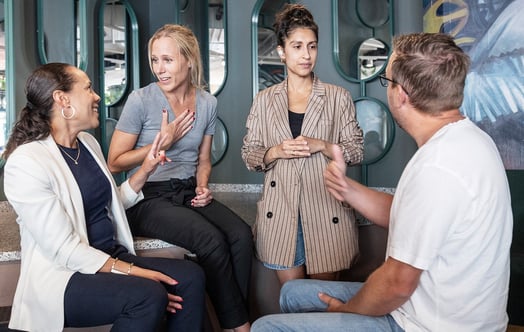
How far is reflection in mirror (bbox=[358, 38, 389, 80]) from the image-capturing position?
10.6 feet

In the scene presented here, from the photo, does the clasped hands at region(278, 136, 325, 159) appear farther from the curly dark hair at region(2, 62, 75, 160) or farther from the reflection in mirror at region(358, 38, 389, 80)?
the reflection in mirror at region(358, 38, 389, 80)

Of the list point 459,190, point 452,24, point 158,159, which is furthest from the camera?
point 452,24

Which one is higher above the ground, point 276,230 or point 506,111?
point 506,111

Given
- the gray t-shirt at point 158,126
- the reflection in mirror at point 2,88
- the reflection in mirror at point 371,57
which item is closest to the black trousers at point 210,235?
the gray t-shirt at point 158,126

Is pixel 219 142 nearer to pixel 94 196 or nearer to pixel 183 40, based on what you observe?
pixel 183 40

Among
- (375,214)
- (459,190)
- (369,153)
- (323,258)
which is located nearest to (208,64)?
(369,153)

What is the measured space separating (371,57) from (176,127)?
1.67 metres

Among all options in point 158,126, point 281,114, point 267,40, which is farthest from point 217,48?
point 281,114

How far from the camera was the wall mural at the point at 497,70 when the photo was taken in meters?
2.47

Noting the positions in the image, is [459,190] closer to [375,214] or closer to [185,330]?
[375,214]

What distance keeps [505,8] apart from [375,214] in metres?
1.54

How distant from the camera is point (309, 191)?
76.7 inches

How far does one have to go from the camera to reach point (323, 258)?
192cm

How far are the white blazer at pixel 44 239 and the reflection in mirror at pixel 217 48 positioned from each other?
2.07 meters
